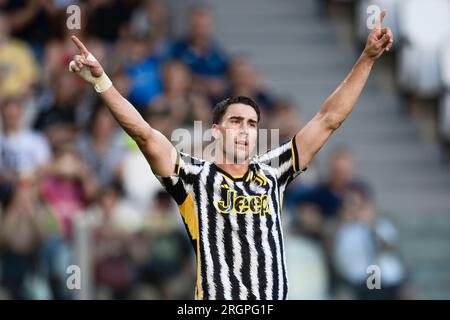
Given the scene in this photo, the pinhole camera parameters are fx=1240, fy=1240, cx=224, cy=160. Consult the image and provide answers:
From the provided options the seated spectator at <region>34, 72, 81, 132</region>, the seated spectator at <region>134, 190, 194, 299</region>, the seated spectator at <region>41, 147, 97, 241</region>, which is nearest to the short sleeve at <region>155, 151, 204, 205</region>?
the seated spectator at <region>134, 190, 194, 299</region>

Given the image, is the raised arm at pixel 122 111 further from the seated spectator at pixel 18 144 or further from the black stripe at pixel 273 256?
the seated spectator at pixel 18 144

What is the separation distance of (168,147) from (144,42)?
24.6ft

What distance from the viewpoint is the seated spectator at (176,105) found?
13.5 meters

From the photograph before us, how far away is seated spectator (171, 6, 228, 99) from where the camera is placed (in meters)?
14.7

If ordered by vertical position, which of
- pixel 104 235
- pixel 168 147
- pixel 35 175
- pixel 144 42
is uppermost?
pixel 144 42

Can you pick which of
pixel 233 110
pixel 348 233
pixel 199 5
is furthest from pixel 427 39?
pixel 233 110

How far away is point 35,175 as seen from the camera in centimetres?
1264

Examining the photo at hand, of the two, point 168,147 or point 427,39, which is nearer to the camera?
point 168,147

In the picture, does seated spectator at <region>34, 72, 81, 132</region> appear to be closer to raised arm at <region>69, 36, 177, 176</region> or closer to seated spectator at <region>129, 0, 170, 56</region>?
seated spectator at <region>129, 0, 170, 56</region>

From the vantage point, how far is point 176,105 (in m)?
13.7

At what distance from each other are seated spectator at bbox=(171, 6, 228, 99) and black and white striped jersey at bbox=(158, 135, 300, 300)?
6978 mm

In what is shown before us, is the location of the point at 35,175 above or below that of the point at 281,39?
below

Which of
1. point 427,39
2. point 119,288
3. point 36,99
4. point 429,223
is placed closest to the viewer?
point 119,288

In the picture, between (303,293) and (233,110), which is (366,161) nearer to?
(303,293)
